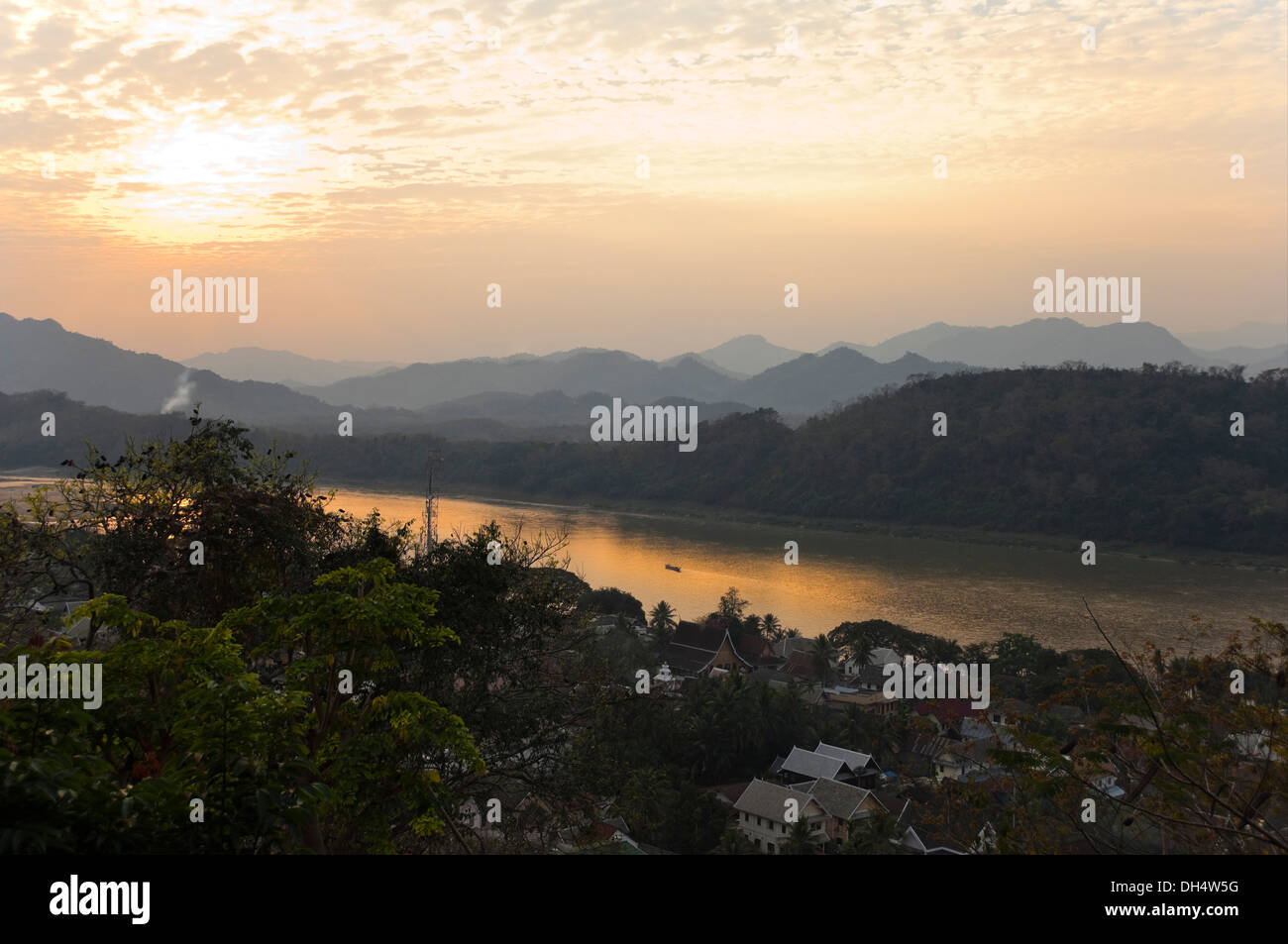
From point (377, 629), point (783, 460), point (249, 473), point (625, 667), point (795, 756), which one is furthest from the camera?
point (783, 460)

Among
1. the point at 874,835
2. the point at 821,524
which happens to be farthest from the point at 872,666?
the point at 821,524

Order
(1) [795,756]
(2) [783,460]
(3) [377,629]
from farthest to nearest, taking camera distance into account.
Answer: (2) [783,460] → (1) [795,756] → (3) [377,629]

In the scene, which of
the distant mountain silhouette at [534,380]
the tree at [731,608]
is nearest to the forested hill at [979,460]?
the tree at [731,608]

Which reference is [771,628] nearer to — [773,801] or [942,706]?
[942,706]

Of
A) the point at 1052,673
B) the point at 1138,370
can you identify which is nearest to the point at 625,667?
the point at 1052,673

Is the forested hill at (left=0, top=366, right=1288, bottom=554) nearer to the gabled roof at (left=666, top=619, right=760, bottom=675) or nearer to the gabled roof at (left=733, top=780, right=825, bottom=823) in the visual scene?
the gabled roof at (left=666, top=619, right=760, bottom=675)

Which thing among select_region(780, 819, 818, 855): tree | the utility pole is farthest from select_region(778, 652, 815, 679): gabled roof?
select_region(780, 819, 818, 855): tree
